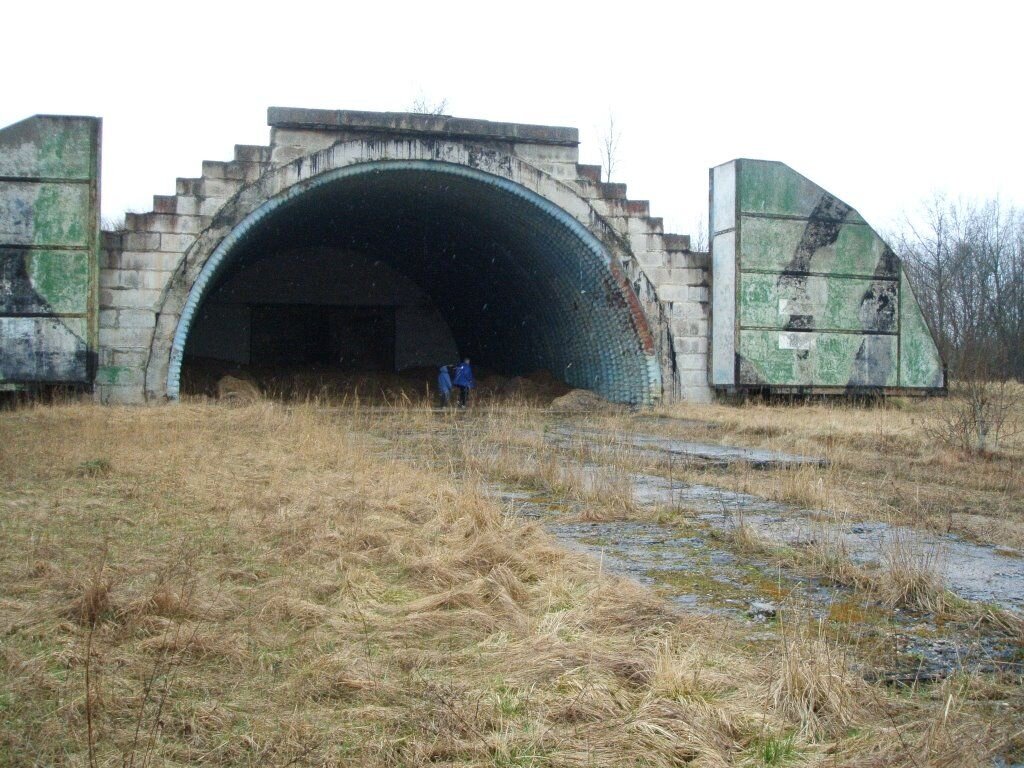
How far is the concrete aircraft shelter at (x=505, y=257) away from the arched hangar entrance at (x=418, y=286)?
64mm

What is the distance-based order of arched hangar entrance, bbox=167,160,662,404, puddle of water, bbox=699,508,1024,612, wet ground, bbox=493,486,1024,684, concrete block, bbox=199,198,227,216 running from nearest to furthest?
wet ground, bbox=493,486,1024,684
puddle of water, bbox=699,508,1024,612
concrete block, bbox=199,198,227,216
arched hangar entrance, bbox=167,160,662,404

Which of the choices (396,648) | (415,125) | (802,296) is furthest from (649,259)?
(396,648)

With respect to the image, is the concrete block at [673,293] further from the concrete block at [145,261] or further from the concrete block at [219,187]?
the concrete block at [145,261]

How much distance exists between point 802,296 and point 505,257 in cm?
561

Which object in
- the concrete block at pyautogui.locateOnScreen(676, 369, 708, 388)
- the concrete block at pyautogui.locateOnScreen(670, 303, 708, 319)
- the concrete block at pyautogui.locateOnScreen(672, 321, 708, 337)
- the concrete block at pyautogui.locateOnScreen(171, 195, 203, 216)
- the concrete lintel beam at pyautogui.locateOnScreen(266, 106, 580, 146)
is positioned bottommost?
the concrete block at pyautogui.locateOnScreen(676, 369, 708, 388)

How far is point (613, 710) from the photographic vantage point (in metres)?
2.81

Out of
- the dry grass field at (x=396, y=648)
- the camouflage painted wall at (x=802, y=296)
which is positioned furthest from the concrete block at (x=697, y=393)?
the dry grass field at (x=396, y=648)

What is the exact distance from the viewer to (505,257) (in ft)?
63.6

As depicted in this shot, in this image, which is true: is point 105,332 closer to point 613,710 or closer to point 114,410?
point 114,410

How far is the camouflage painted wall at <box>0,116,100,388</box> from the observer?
1412 cm

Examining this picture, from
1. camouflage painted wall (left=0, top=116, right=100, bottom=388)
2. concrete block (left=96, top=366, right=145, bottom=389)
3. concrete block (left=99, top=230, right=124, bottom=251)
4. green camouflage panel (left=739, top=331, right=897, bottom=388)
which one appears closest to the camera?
camouflage painted wall (left=0, top=116, right=100, bottom=388)

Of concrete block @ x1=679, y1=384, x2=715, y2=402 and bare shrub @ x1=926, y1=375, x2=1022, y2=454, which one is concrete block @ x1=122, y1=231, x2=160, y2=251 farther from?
bare shrub @ x1=926, y1=375, x2=1022, y2=454

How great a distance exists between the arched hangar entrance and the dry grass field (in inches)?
392

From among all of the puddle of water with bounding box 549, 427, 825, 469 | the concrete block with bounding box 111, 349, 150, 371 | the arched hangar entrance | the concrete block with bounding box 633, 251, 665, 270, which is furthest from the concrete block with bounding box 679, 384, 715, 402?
the concrete block with bounding box 111, 349, 150, 371
